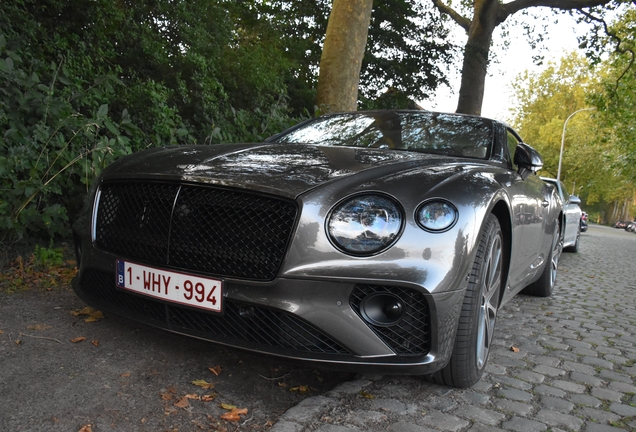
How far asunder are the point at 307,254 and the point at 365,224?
0.85 feet

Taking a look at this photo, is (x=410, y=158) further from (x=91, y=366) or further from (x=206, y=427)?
(x=91, y=366)

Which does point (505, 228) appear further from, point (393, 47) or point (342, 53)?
point (393, 47)

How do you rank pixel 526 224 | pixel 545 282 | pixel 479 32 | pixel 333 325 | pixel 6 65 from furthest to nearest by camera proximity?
pixel 479 32 → pixel 545 282 → pixel 6 65 → pixel 526 224 → pixel 333 325

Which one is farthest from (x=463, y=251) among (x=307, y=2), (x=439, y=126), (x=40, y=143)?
(x=307, y=2)

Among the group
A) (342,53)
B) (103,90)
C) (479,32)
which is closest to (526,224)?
(103,90)

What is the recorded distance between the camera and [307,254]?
2.37 meters

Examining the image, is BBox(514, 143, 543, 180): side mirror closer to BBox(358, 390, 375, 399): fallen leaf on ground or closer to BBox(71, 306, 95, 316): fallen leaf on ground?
BBox(358, 390, 375, 399): fallen leaf on ground

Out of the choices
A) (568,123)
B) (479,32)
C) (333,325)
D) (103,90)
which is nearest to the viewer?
(333,325)

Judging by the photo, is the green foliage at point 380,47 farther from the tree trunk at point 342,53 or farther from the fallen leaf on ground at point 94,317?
the fallen leaf on ground at point 94,317

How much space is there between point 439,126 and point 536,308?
206cm

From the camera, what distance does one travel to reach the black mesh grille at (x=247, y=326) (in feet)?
7.85

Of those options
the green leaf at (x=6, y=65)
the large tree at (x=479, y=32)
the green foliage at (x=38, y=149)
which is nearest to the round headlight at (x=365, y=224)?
the green foliage at (x=38, y=149)

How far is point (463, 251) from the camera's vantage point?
98.5 inches

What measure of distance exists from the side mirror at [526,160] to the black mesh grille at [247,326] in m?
2.09
